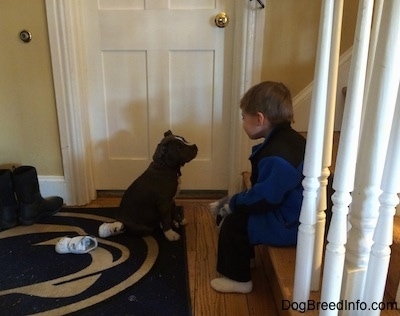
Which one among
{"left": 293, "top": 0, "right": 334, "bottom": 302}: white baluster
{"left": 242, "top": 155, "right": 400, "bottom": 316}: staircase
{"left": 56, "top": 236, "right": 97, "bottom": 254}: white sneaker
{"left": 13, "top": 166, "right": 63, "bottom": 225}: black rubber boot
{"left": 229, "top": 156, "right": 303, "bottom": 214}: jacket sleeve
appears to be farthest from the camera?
{"left": 13, "top": 166, "right": 63, "bottom": 225}: black rubber boot

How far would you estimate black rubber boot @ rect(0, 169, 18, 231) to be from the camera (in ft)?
5.88

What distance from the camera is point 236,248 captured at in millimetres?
1354

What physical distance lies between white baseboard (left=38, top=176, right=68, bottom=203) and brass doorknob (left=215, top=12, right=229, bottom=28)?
3.96 feet

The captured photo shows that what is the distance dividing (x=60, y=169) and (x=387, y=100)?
177 cm

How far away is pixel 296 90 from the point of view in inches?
76.7

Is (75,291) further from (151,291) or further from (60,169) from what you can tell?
(60,169)

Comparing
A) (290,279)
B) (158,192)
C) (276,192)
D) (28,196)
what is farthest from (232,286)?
(28,196)

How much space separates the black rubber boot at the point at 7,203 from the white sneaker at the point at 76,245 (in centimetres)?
39

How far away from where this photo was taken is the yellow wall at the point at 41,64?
5.97 ft

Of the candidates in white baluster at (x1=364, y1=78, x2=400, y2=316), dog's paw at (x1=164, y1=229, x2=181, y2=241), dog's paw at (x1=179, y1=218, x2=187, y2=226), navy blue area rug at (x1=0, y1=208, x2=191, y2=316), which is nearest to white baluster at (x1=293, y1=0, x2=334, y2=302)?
white baluster at (x1=364, y1=78, x2=400, y2=316)

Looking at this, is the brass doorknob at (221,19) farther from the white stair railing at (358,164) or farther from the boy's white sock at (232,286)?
the boy's white sock at (232,286)

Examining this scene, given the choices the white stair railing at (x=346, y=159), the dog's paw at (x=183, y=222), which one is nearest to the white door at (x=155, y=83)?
the dog's paw at (x=183, y=222)

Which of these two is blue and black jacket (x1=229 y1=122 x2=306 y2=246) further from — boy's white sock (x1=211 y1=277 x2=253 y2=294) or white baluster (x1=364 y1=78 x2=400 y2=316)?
white baluster (x1=364 y1=78 x2=400 y2=316)

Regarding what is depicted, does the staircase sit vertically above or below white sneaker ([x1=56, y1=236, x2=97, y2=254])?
above
